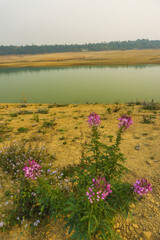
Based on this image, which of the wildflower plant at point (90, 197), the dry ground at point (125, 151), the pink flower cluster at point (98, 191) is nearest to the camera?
the pink flower cluster at point (98, 191)

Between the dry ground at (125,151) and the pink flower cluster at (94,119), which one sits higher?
the pink flower cluster at (94,119)

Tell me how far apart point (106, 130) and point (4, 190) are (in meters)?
4.80

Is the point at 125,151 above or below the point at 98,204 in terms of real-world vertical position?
below

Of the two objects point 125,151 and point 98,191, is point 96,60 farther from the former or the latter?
point 98,191

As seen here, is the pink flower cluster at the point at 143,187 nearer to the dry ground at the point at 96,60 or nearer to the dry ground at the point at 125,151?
the dry ground at the point at 125,151

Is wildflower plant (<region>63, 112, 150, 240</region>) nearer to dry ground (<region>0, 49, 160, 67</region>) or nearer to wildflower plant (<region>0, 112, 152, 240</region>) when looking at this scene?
wildflower plant (<region>0, 112, 152, 240</region>)

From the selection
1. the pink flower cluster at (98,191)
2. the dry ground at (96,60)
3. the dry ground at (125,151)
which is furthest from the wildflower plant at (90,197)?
the dry ground at (96,60)

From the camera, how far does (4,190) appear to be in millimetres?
3633

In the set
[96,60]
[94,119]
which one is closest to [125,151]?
[94,119]

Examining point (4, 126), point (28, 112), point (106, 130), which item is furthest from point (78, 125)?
point (28, 112)

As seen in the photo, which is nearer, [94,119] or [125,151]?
[94,119]

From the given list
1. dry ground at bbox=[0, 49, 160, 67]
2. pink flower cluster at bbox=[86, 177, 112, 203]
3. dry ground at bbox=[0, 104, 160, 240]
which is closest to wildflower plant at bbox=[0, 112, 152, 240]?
pink flower cluster at bbox=[86, 177, 112, 203]

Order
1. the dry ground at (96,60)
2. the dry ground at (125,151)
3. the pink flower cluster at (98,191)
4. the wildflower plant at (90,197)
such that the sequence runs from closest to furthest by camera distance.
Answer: the pink flower cluster at (98,191) → the wildflower plant at (90,197) → the dry ground at (125,151) → the dry ground at (96,60)

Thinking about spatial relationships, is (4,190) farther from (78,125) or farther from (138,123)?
(138,123)
